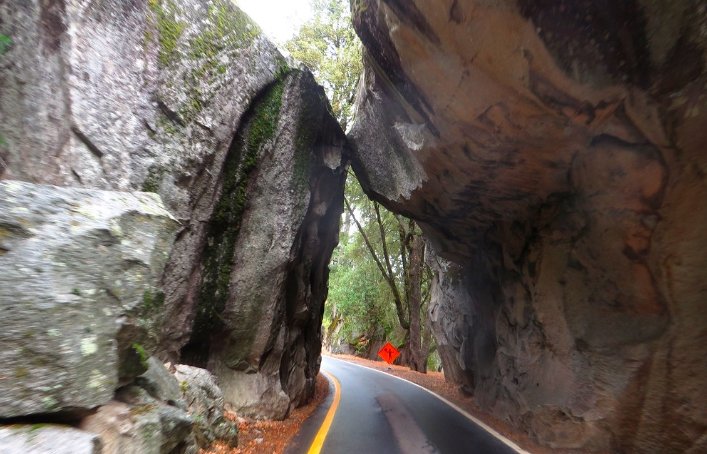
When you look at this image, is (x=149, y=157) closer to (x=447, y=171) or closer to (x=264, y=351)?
(x=264, y=351)

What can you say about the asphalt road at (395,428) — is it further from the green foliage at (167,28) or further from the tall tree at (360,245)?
the tall tree at (360,245)

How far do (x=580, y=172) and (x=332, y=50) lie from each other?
1382cm

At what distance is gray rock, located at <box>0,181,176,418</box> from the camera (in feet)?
8.65

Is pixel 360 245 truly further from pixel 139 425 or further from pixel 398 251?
pixel 139 425

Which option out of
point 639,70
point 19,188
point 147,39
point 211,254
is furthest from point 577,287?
point 147,39

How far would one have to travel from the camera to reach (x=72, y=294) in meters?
3.02

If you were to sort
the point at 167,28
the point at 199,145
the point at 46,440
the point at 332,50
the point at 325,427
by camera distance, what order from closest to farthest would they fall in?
the point at 46,440, the point at 167,28, the point at 199,145, the point at 325,427, the point at 332,50

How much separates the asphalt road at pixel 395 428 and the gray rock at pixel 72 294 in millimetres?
4361

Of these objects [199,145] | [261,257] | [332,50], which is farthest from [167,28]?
[332,50]

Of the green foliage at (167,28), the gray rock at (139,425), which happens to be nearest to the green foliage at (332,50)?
the green foliage at (167,28)

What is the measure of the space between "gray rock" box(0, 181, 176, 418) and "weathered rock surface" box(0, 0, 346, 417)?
2.15m

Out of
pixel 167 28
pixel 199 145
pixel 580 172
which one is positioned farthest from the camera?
pixel 199 145

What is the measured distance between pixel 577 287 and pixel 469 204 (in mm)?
3061

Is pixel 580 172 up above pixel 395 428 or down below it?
above
